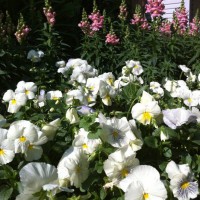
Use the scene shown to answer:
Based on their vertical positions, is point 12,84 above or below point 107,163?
below

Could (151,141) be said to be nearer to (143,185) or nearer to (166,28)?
(143,185)

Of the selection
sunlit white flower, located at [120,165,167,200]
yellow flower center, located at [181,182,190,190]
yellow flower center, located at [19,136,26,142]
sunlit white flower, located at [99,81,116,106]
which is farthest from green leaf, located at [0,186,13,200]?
sunlit white flower, located at [99,81,116,106]

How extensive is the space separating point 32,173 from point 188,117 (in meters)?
0.69

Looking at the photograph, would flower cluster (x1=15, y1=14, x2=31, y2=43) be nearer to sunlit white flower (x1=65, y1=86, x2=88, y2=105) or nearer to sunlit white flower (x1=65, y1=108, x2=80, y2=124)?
sunlit white flower (x1=65, y1=86, x2=88, y2=105)

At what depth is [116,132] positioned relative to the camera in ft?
5.50

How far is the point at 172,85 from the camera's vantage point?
2.90 m

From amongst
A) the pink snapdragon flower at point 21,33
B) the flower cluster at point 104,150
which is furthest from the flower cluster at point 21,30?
the flower cluster at point 104,150

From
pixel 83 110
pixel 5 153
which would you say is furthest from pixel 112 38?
pixel 5 153

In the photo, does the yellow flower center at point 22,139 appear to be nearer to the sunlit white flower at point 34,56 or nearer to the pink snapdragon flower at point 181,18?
the sunlit white flower at point 34,56

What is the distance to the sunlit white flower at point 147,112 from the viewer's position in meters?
1.83

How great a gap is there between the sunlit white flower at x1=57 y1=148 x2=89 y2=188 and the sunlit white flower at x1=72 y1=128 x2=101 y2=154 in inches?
1.4

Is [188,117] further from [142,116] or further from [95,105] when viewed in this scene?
[95,105]

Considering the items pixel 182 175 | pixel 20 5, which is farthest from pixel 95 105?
pixel 20 5

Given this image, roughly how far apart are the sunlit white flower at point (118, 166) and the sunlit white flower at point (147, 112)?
27cm
